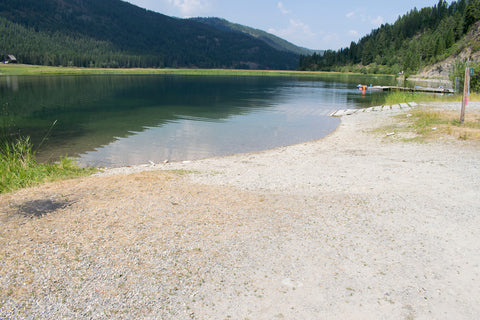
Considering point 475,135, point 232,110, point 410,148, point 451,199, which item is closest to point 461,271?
point 451,199

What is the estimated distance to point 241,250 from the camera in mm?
6039

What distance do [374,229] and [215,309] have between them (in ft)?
Answer: 13.0

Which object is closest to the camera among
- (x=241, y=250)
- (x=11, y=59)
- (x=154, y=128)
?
(x=241, y=250)

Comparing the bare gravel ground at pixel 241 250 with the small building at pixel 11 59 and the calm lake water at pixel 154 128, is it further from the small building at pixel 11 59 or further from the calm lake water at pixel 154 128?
the small building at pixel 11 59

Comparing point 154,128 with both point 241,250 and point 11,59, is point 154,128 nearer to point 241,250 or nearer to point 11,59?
point 241,250

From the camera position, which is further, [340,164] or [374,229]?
[340,164]

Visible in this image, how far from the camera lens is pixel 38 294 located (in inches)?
184

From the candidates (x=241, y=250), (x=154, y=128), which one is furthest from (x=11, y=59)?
(x=241, y=250)

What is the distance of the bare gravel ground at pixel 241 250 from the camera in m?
4.62

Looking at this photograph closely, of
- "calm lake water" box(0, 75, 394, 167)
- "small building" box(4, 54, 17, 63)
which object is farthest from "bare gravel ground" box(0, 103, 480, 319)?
"small building" box(4, 54, 17, 63)

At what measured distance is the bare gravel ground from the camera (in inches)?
182

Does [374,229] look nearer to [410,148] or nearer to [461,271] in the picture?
[461,271]

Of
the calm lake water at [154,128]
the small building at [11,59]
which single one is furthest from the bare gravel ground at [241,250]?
the small building at [11,59]

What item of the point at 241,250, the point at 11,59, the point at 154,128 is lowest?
the point at 241,250
